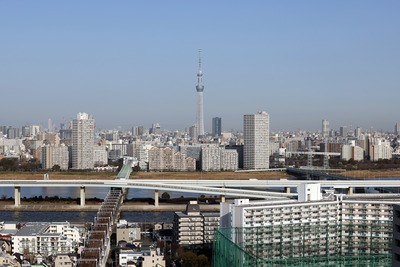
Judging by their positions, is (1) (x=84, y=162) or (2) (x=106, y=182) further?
(1) (x=84, y=162)

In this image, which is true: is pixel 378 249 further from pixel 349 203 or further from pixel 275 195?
pixel 275 195

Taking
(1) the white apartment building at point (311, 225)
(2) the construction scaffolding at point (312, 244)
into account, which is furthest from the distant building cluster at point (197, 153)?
(2) the construction scaffolding at point (312, 244)

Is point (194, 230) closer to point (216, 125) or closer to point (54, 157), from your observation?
point (54, 157)

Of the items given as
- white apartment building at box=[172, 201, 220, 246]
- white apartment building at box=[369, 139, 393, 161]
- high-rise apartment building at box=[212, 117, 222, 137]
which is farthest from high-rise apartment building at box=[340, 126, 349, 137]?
white apartment building at box=[172, 201, 220, 246]

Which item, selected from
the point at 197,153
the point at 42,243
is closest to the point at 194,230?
the point at 42,243

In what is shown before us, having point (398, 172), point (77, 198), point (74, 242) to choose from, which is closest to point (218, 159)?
point (398, 172)

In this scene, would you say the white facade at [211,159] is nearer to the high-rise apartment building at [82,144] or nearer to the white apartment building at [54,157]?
the high-rise apartment building at [82,144]
